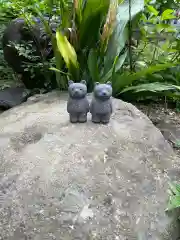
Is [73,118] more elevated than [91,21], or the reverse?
[91,21]

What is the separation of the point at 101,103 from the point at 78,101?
12cm

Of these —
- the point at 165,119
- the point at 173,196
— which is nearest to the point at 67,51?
the point at 165,119

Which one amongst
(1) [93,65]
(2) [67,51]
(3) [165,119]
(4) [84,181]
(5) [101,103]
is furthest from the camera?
(3) [165,119]

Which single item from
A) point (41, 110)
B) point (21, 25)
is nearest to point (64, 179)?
point (41, 110)

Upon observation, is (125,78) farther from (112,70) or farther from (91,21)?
(91,21)

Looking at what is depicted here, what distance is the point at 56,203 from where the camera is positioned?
128 cm

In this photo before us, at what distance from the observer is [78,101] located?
165 cm

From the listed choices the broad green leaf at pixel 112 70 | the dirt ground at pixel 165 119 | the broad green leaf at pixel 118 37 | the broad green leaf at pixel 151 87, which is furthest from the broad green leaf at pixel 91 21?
the dirt ground at pixel 165 119

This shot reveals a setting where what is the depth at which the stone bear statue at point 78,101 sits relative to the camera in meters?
1.62

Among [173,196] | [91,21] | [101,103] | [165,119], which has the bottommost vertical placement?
[165,119]

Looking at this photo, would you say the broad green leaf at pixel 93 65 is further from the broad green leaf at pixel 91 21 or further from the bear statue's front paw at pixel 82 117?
the bear statue's front paw at pixel 82 117

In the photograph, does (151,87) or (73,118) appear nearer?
(73,118)

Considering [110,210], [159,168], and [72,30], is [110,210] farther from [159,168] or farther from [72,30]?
[72,30]

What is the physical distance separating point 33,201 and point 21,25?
1.99 meters
